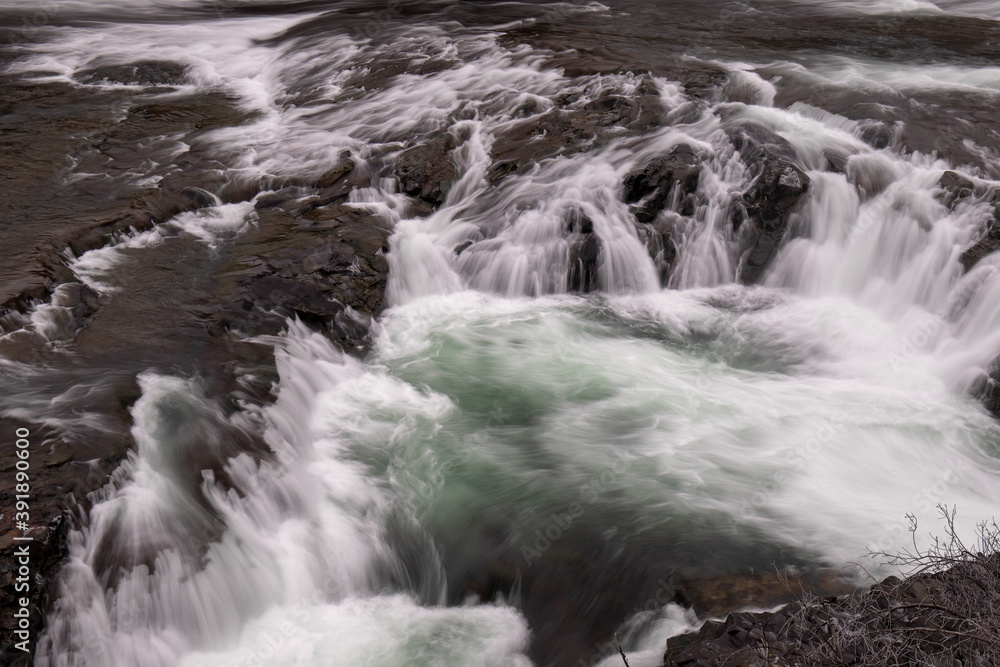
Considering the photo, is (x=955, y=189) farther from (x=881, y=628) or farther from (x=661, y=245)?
(x=881, y=628)

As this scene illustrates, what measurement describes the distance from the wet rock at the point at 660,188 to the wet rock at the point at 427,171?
2.24 meters

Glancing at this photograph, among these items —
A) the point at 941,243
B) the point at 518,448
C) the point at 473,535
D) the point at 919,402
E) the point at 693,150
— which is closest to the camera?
the point at 473,535

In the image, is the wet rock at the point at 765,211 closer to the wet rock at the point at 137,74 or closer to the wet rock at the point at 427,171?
the wet rock at the point at 427,171

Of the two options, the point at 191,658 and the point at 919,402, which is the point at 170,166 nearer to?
the point at 191,658

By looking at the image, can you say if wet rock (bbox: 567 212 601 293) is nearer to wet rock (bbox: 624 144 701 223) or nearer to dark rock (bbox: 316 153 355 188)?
wet rock (bbox: 624 144 701 223)

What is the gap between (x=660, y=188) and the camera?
9922 mm

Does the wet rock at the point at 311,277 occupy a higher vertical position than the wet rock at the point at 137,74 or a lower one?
lower

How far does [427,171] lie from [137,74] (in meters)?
6.18

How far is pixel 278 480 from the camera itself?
6.52 metres

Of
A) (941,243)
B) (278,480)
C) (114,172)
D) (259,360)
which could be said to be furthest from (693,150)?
(114,172)

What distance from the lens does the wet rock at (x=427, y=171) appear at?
10453 millimetres

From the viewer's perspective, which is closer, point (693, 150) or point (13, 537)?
point (13, 537)

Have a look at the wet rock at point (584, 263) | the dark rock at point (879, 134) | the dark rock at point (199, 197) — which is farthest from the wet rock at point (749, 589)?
the dark rock at point (199, 197)

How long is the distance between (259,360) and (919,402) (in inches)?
235
